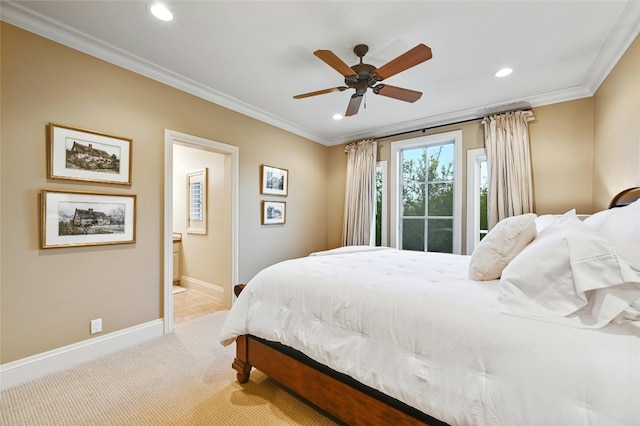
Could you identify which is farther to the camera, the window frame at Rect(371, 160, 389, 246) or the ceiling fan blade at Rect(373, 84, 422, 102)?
the window frame at Rect(371, 160, 389, 246)

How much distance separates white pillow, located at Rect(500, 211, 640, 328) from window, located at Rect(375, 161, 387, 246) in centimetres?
318

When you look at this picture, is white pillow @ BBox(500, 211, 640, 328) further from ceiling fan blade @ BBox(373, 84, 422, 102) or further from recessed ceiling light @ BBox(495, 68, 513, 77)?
recessed ceiling light @ BBox(495, 68, 513, 77)

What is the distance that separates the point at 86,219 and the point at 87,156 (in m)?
0.54

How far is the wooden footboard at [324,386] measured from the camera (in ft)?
4.06

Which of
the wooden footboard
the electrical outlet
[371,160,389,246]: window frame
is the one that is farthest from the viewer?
[371,160,389,246]: window frame

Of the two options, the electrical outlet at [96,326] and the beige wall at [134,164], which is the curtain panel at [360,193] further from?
the electrical outlet at [96,326]

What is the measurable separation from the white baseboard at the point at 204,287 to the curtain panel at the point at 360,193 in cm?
218

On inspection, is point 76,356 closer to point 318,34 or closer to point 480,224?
point 318,34

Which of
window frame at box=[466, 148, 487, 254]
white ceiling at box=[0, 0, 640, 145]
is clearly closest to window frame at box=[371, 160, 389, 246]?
window frame at box=[466, 148, 487, 254]

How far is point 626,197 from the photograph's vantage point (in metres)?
2.05

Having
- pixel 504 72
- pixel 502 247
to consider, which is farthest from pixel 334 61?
pixel 504 72

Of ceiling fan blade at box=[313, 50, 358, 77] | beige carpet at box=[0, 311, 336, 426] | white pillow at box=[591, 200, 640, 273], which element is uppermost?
ceiling fan blade at box=[313, 50, 358, 77]

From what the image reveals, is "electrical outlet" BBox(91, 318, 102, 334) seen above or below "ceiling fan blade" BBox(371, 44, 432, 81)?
below

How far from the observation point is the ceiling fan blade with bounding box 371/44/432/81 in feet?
5.89
